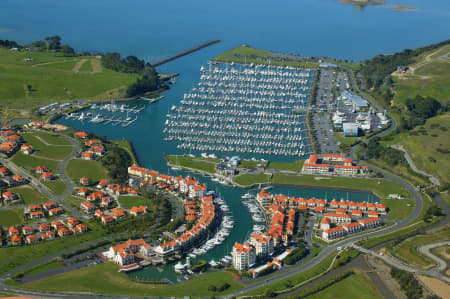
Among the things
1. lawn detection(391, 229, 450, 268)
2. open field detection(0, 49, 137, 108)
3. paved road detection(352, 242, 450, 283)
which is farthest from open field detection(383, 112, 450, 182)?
open field detection(0, 49, 137, 108)

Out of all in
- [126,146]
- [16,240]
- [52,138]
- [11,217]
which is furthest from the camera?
[52,138]

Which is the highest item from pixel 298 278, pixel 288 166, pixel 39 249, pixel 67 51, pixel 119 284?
pixel 67 51

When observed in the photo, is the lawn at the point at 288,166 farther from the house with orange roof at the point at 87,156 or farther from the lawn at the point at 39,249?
the lawn at the point at 39,249

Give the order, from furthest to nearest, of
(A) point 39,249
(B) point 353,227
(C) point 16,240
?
(B) point 353,227 → (C) point 16,240 → (A) point 39,249

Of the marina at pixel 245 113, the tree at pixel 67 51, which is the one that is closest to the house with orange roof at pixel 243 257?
the marina at pixel 245 113

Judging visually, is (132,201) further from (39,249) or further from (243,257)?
(243,257)

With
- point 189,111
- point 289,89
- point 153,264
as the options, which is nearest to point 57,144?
point 189,111

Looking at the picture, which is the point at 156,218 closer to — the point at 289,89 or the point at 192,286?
the point at 192,286

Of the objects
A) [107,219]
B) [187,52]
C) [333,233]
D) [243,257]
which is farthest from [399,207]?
[187,52]
